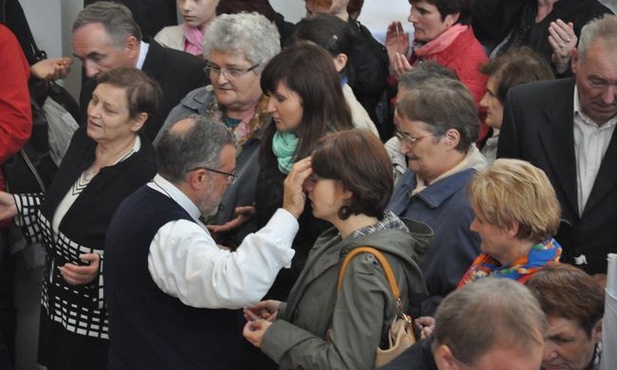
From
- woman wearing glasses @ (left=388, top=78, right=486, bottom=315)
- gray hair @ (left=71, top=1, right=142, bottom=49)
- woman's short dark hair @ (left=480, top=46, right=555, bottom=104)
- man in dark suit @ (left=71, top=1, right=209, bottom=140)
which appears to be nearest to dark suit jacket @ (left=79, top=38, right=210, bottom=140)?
man in dark suit @ (left=71, top=1, right=209, bottom=140)

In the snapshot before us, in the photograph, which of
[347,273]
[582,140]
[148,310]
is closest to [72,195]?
[148,310]

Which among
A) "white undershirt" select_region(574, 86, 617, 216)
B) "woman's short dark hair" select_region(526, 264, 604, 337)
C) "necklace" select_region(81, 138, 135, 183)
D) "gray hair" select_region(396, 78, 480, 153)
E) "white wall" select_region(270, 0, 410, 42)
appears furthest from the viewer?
"white wall" select_region(270, 0, 410, 42)

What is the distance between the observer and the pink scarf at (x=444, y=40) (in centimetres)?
561

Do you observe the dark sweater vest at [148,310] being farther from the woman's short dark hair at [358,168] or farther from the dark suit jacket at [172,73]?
the dark suit jacket at [172,73]

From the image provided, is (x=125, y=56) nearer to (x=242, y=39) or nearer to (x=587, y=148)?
Answer: (x=242, y=39)

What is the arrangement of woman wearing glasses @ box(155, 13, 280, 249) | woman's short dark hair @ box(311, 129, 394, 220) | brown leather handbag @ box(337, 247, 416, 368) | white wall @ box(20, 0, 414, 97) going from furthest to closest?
white wall @ box(20, 0, 414, 97) < woman wearing glasses @ box(155, 13, 280, 249) < woman's short dark hair @ box(311, 129, 394, 220) < brown leather handbag @ box(337, 247, 416, 368)

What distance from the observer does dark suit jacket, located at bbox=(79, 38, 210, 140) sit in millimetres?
5641

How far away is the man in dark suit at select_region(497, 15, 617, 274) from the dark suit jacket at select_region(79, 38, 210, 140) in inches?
68.9

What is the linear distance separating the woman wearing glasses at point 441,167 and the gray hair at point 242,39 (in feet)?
3.17

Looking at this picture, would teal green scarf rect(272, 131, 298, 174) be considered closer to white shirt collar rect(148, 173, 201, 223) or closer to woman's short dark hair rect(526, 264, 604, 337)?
white shirt collar rect(148, 173, 201, 223)

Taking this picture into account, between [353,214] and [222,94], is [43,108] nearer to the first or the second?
[222,94]

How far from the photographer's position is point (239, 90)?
505 cm

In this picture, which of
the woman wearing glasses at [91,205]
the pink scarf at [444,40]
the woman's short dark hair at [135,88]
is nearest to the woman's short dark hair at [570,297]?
the woman wearing glasses at [91,205]

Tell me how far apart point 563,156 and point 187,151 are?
1.41 metres
